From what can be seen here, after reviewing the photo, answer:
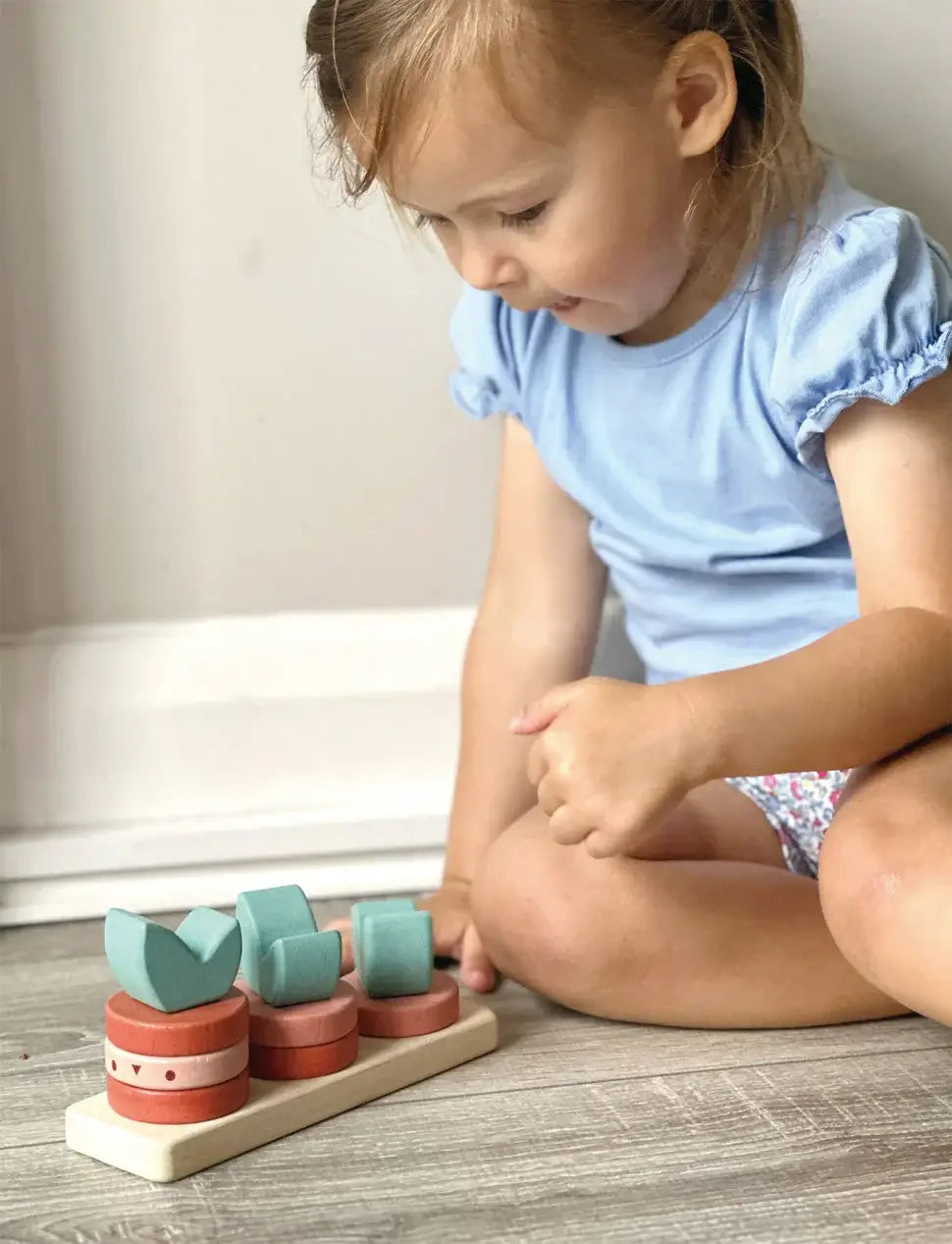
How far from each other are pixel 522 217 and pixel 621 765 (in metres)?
0.30

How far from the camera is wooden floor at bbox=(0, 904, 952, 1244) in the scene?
24.5 inches

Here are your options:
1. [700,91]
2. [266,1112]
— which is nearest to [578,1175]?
[266,1112]

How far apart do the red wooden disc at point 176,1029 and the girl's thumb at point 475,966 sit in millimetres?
243

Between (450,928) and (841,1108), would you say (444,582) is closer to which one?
(450,928)

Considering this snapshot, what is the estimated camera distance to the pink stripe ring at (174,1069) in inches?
26.0

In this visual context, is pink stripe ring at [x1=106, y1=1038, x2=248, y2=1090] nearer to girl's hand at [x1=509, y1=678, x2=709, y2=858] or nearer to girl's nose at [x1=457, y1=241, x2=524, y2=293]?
girl's hand at [x1=509, y1=678, x2=709, y2=858]

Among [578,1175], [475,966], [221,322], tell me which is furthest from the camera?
[221,322]

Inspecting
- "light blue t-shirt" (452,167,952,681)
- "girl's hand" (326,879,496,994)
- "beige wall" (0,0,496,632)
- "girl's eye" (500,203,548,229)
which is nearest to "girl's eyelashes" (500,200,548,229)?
"girl's eye" (500,203,548,229)

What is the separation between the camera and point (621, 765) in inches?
29.0

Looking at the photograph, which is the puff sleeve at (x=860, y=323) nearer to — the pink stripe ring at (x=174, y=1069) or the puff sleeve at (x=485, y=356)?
the puff sleeve at (x=485, y=356)

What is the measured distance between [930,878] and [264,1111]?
32 centimetres

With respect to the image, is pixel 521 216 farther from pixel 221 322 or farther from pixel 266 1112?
pixel 266 1112

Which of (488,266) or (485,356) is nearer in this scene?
(488,266)

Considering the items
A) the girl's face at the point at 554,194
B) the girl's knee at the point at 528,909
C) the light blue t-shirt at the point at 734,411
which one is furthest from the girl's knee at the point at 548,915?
the girl's face at the point at 554,194
